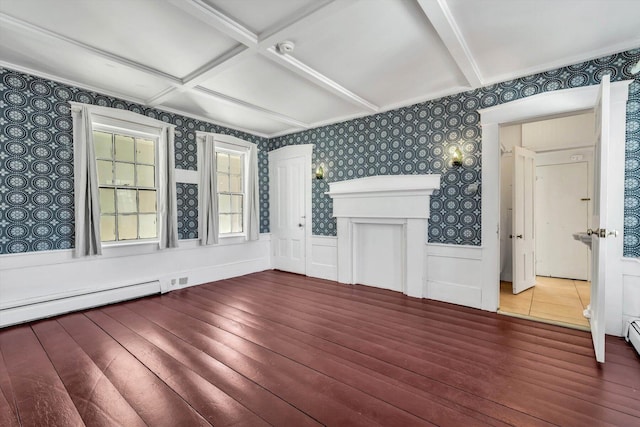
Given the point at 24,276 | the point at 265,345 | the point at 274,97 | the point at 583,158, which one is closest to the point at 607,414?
the point at 265,345

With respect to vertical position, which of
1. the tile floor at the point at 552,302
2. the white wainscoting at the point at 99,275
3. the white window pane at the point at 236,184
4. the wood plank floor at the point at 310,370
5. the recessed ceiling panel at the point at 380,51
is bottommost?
the wood plank floor at the point at 310,370

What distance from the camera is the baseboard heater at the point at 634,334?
237 cm

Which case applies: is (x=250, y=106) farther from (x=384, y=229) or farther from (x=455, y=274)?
(x=455, y=274)

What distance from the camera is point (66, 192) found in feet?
11.2

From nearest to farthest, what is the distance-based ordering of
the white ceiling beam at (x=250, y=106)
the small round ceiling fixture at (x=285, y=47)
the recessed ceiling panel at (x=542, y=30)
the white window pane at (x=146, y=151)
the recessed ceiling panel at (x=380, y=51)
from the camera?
the recessed ceiling panel at (x=542, y=30) → the recessed ceiling panel at (x=380, y=51) → the small round ceiling fixture at (x=285, y=47) → the white ceiling beam at (x=250, y=106) → the white window pane at (x=146, y=151)

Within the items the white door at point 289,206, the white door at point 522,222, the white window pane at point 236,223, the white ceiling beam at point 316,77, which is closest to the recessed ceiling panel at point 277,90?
the white ceiling beam at point 316,77

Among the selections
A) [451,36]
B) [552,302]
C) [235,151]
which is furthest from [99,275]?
[552,302]

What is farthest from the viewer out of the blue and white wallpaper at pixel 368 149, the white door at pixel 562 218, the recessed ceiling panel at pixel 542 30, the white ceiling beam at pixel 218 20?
the white door at pixel 562 218

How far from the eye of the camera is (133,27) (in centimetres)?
236

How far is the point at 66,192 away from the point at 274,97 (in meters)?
2.75

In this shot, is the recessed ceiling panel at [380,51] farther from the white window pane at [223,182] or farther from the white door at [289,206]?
the white window pane at [223,182]

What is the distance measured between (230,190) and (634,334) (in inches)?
208

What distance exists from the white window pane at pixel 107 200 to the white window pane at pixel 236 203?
5.97 feet

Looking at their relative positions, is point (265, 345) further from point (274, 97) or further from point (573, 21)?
point (573, 21)
